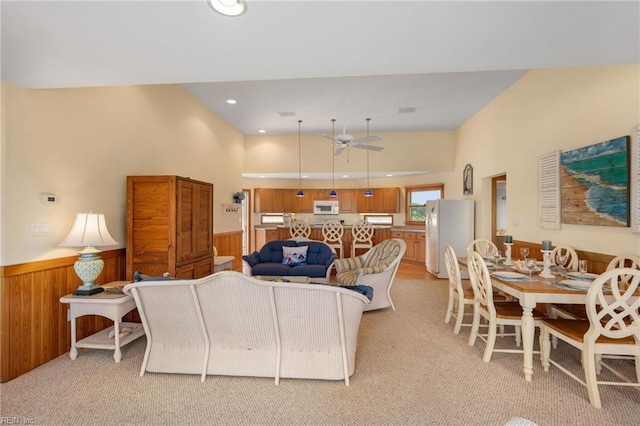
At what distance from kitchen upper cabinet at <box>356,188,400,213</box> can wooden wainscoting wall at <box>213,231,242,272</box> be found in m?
3.86

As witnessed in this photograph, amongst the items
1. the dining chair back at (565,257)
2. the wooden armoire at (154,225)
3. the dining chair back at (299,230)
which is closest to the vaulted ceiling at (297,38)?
the wooden armoire at (154,225)

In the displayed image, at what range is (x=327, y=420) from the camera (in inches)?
82.9

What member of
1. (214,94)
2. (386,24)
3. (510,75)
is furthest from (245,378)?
(510,75)

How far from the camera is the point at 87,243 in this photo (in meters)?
2.96

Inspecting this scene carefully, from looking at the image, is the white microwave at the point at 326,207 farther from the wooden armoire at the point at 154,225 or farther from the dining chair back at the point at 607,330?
the dining chair back at the point at 607,330

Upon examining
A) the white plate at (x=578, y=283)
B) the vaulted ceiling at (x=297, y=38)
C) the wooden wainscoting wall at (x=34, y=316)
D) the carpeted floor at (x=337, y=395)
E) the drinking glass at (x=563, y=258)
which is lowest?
the carpeted floor at (x=337, y=395)

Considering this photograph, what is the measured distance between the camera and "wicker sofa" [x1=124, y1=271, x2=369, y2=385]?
2408 millimetres

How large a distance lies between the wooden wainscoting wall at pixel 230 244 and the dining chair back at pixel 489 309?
4667mm

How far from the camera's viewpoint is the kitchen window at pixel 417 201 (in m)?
8.45

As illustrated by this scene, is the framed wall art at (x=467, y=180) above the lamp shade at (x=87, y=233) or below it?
above

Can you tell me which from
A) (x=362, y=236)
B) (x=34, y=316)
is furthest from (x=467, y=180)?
(x=34, y=316)

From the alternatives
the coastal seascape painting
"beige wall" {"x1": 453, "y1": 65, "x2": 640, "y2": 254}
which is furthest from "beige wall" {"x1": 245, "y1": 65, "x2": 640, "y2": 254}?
the coastal seascape painting

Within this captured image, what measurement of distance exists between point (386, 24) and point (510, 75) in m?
3.60

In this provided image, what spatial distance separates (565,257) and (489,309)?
4.60ft
